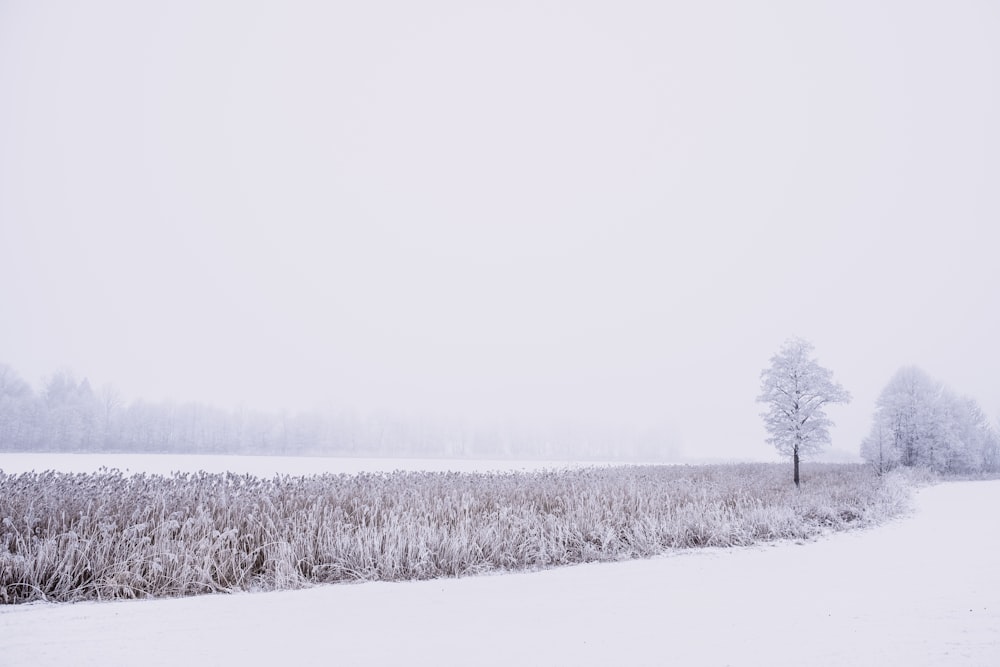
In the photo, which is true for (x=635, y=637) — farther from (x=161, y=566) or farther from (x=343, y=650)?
(x=161, y=566)

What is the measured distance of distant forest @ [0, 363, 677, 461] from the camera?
188 ft

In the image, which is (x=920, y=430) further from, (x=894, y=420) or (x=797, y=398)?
(x=797, y=398)

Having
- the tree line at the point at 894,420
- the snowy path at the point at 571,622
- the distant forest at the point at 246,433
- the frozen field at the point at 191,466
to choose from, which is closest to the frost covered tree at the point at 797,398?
the tree line at the point at 894,420

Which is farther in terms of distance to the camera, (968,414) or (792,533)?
(968,414)

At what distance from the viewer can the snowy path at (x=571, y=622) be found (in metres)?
4.07

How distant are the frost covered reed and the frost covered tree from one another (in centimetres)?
1322

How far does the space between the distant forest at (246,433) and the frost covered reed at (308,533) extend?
60592 millimetres

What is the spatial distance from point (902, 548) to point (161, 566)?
461 inches

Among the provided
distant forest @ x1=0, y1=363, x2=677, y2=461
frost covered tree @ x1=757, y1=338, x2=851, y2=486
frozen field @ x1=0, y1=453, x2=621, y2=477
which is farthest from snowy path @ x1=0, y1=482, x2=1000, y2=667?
distant forest @ x1=0, y1=363, x2=677, y2=461

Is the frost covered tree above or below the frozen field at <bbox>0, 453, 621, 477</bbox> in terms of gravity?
above

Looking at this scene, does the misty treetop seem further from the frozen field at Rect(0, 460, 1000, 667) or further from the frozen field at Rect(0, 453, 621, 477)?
the frozen field at Rect(0, 460, 1000, 667)

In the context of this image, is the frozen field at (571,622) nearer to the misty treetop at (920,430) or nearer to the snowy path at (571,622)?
the snowy path at (571,622)

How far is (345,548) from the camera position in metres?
7.59

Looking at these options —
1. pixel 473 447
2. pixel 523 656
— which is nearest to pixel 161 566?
pixel 523 656
